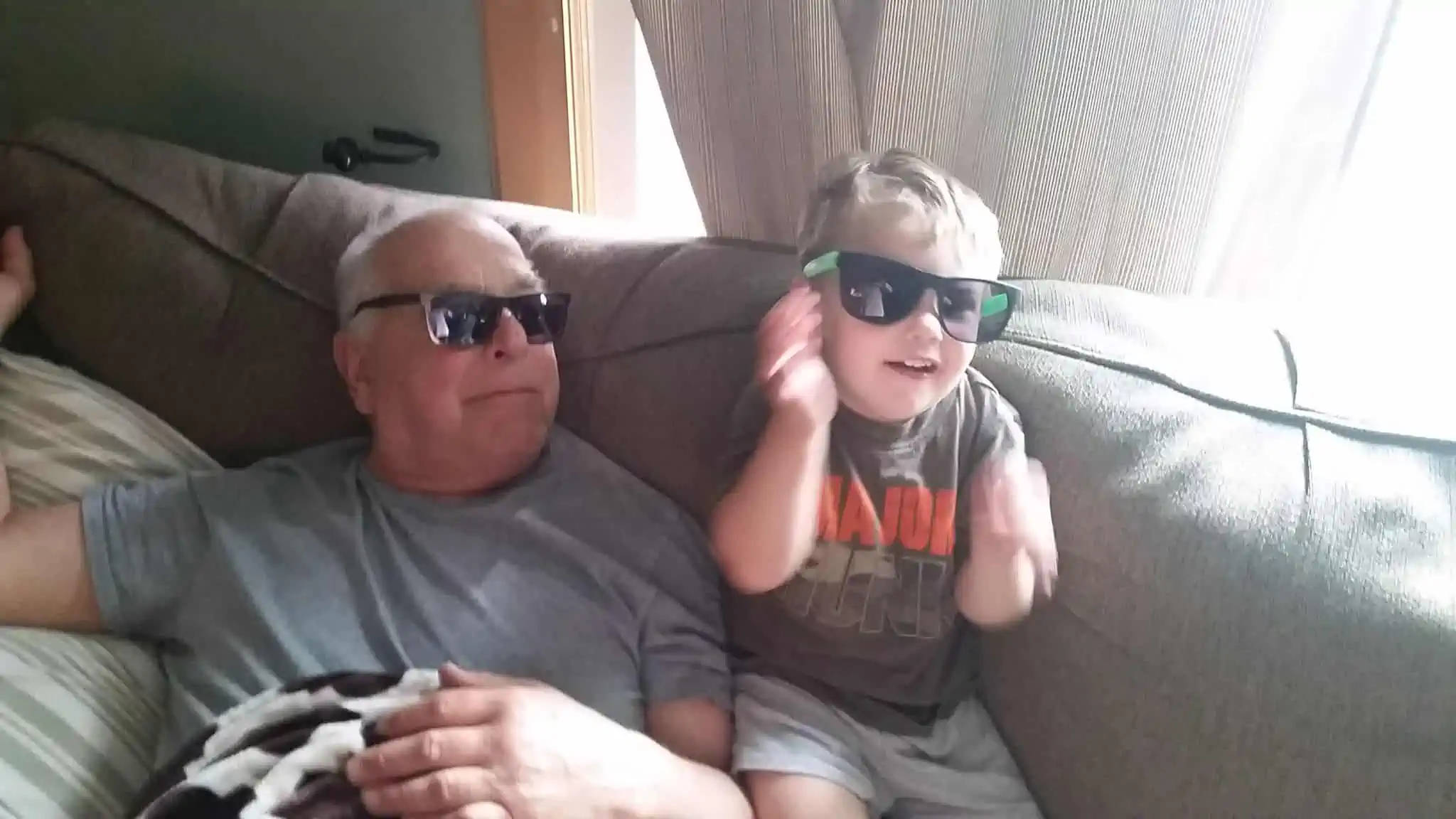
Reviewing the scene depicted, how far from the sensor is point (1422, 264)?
111 cm

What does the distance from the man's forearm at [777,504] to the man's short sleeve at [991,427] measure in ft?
0.53

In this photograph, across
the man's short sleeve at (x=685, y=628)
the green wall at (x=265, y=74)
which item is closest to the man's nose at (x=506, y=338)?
the man's short sleeve at (x=685, y=628)

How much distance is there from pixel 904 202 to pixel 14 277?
120cm

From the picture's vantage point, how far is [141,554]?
1.17 meters

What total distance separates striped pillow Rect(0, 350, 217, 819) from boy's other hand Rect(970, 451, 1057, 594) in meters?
0.93

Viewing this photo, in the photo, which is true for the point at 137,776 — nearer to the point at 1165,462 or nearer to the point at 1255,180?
the point at 1165,462

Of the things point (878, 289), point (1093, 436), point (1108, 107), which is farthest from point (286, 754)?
point (1108, 107)

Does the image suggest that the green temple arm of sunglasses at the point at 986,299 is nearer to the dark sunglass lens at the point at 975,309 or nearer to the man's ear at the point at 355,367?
the dark sunglass lens at the point at 975,309

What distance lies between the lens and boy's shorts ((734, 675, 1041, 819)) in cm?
106

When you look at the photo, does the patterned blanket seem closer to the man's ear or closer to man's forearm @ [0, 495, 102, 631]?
man's forearm @ [0, 495, 102, 631]

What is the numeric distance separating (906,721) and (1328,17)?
87cm

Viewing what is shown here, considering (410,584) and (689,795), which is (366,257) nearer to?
(410,584)

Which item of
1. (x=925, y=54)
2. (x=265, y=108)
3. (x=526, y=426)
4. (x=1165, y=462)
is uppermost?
(x=925, y=54)

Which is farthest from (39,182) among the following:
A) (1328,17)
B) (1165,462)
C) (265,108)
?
(1328,17)
